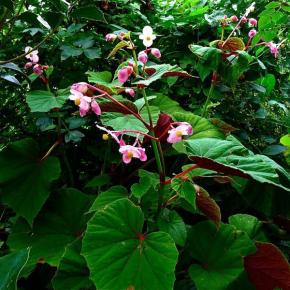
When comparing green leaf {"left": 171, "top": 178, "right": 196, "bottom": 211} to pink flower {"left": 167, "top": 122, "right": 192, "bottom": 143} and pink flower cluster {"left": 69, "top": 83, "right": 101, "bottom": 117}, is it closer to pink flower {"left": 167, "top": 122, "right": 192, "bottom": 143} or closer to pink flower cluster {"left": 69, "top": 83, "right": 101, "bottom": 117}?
pink flower {"left": 167, "top": 122, "right": 192, "bottom": 143}

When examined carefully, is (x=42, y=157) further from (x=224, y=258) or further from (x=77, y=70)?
(x=224, y=258)

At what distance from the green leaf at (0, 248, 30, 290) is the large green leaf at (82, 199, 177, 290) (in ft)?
0.96

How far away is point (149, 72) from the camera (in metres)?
0.98

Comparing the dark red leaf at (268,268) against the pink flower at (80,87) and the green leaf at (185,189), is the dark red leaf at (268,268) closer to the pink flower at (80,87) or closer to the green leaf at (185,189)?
the green leaf at (185,189)

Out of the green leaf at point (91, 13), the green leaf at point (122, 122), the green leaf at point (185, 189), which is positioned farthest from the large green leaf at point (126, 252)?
the green leaf at point (91, 13)

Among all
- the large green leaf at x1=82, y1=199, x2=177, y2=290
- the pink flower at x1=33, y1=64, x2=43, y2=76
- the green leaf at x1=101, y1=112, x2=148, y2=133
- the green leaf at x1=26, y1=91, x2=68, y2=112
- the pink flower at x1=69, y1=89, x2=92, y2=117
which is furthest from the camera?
A: the pink flower at x1=33, y1=64, x2=43, y2=76

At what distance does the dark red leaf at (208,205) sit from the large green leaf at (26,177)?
415 mm

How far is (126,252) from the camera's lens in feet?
2.36

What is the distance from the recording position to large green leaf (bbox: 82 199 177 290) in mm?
683

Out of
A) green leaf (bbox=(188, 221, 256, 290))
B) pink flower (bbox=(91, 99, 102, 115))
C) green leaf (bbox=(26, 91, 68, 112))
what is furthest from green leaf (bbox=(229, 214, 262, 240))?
green leaf (bbox=(26, 91, 68, 112))

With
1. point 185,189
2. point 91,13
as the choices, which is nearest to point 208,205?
point 185,189

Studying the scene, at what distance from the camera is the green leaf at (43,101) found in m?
1.00

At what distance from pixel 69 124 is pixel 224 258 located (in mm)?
663

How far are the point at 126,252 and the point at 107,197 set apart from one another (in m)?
0.19
